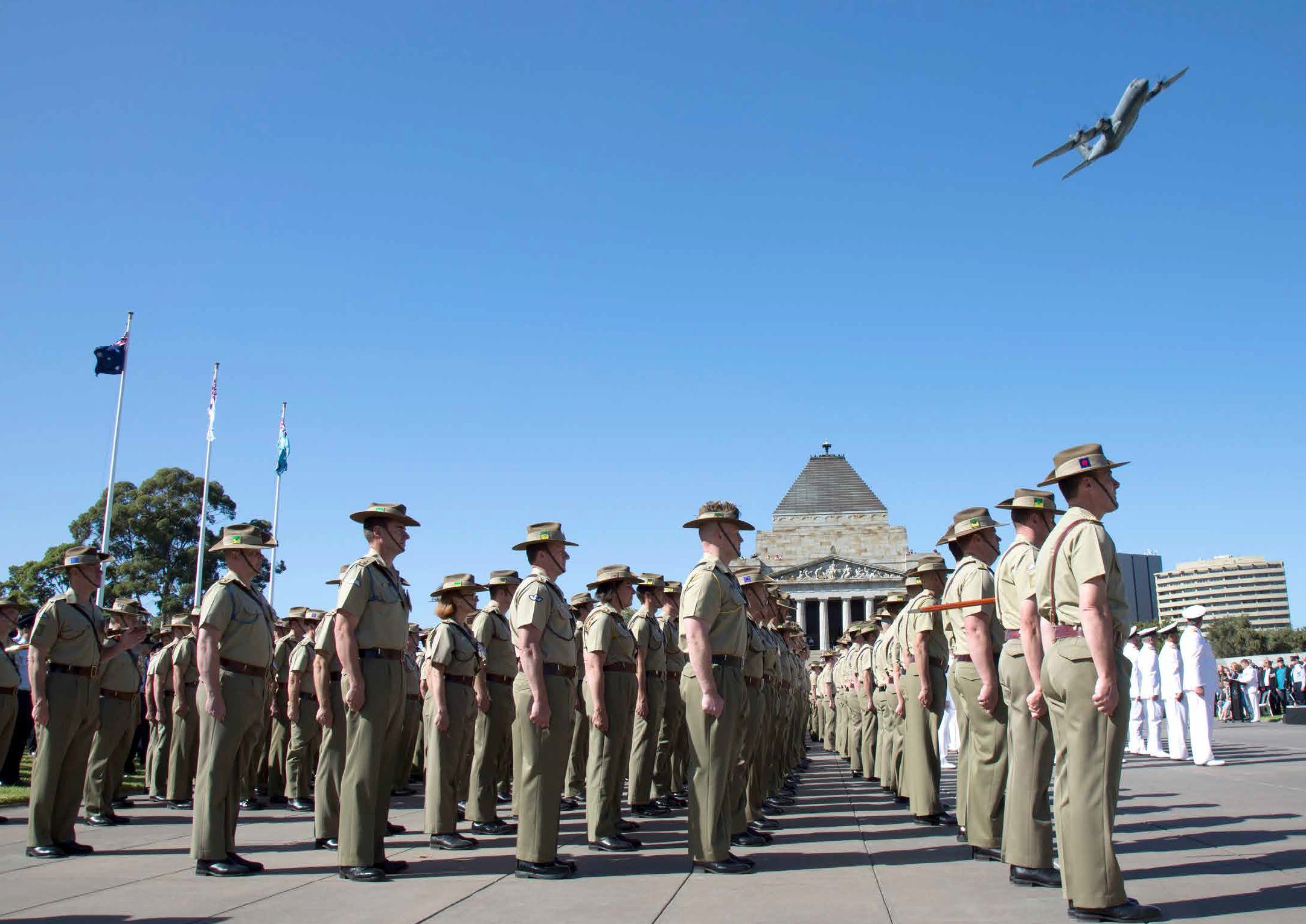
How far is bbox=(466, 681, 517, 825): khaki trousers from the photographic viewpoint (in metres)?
9.09

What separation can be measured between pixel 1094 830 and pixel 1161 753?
50.2 ft

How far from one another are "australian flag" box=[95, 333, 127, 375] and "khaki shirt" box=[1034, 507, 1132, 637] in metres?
26.6

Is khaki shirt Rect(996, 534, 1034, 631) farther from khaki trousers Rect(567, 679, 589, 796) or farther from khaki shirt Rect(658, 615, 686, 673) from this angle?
khaki trousers Rect(567, 679, 589, 796)

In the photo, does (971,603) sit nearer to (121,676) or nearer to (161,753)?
(121,676)

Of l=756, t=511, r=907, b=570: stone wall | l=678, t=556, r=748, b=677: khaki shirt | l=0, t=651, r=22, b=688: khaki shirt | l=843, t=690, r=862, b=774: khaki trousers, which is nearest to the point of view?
l=678, t=556, r=748, b=677: khaki shirt

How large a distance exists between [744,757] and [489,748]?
2.37 metres

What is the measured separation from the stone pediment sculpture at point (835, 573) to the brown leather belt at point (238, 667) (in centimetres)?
8658

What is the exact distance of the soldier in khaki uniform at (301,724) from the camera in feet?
39.8

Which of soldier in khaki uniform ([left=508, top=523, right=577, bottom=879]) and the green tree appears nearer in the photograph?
soldier in khaki uniform ([left=508, top=523, right=577, bottom=879])

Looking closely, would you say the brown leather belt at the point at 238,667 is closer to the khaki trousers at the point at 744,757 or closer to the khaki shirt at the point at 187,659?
the khaki trousers at the point at 744,757

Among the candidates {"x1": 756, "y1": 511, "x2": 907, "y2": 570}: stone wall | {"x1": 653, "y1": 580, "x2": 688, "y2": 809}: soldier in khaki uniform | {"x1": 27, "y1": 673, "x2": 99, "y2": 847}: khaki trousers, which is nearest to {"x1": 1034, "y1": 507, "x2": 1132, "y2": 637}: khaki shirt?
{"x1": 653, "y1": 580, "x2": 688, "y2": 809}: soldier in khaki uniform

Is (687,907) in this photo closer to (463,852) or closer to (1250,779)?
(463,852)

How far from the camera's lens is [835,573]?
9438cm

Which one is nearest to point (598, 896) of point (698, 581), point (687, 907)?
point (687, 907)
